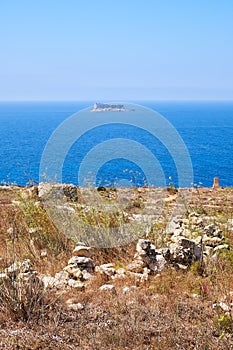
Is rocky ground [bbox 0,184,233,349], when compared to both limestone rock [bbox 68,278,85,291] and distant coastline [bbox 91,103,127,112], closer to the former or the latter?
limestone rock [bbox 68,278,85,291]

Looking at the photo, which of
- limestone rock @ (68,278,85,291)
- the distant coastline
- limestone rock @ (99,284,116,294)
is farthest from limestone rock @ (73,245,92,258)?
the distant coastline

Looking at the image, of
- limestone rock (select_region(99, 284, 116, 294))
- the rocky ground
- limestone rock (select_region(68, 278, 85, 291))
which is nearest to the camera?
the rocky ground

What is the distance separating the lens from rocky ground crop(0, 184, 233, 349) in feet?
14.3

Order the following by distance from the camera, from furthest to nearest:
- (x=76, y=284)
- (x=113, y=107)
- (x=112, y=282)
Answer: (x=113, y=107) < (x=112, y=282) < (x=76, y=284)

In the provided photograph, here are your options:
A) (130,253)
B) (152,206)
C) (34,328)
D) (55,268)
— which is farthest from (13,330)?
(152,206)

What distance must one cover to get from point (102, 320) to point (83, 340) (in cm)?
40

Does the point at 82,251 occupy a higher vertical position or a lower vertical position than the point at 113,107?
lower

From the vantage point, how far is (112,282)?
579cm

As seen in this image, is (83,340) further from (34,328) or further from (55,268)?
(55,268)

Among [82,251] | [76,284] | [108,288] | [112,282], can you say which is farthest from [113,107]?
[108,288]

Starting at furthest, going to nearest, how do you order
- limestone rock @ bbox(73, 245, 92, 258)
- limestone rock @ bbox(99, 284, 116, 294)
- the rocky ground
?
limestone rock @ bbox(73, 245, 92, 258)
limestone rock @ bbox(99, 284, 116, 294)
the rocky ground

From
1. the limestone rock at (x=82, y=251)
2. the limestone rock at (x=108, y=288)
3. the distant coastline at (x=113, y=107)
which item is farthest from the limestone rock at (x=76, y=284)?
the distant coastline at (x=113, y=107)

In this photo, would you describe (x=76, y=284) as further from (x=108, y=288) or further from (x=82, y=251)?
(x=82, y=251)

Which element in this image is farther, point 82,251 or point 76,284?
point 82,251
